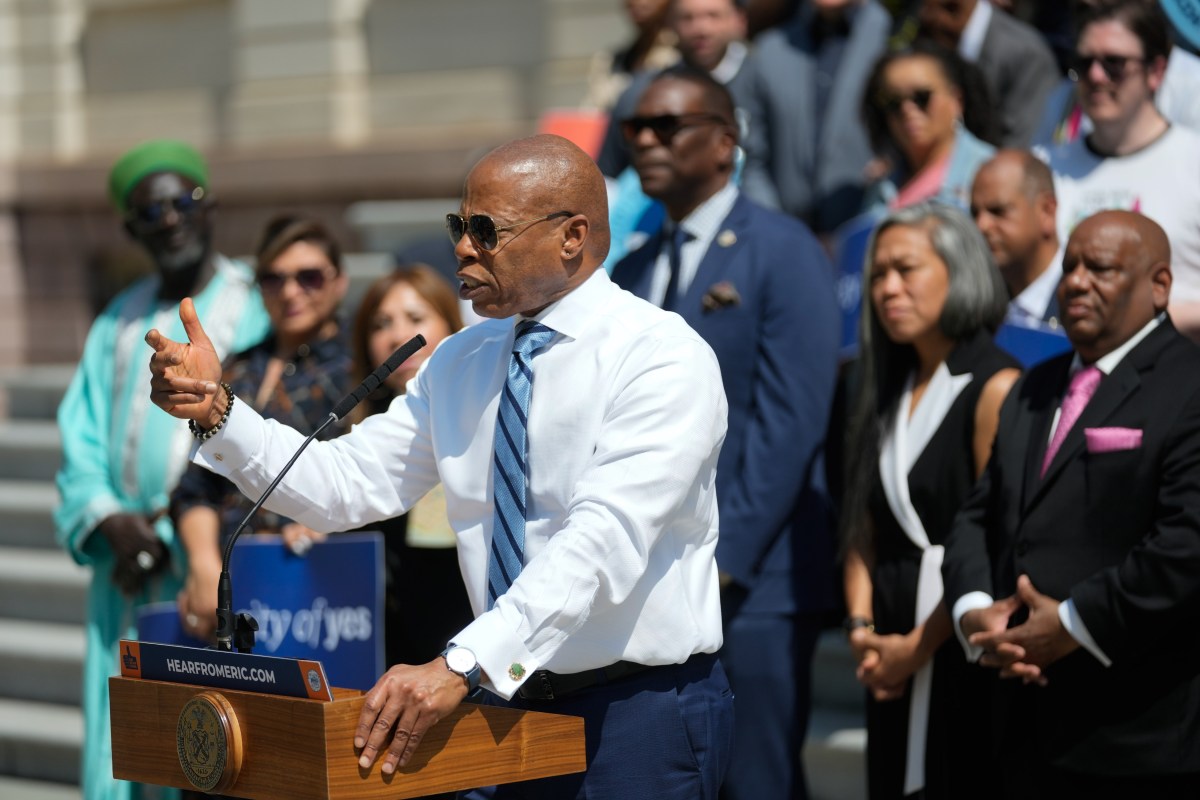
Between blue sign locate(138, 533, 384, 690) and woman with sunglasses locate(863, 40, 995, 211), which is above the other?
woman with sunglasses locate(863, 40, 995, 211)

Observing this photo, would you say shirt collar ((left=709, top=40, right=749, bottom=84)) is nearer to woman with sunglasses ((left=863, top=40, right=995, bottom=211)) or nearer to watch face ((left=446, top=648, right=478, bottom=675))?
woman with sunglasses ((left=863, top=40, right=995, bottom=211))

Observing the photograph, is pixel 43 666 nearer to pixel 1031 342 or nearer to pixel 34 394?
pixel 34 394

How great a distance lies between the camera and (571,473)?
3.34m

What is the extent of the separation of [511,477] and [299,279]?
2618 mm

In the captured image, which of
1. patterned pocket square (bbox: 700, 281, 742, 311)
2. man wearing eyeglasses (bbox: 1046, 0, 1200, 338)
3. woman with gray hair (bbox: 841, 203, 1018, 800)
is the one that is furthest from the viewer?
man wearing eyeglasses (bbox: 1046, 0, 1200, 338)

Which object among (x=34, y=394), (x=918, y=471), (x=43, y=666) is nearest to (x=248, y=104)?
(x=34, y=394)

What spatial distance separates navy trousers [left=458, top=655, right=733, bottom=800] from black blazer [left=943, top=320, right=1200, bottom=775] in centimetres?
117

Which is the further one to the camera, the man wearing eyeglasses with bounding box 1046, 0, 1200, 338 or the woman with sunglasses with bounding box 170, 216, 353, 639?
the woman with sunglasses with bounding box 170, 216, 353, 639

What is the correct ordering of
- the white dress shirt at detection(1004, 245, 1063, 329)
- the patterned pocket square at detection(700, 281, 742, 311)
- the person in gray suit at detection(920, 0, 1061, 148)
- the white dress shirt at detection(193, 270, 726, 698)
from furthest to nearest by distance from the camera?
the person in gray suit at detection(920, 0, 1061, 148), the white dress shirt at detection(1004, 245, 1063, 329), the patterned pocket square at detection(700, 281, 742, 311), the white dress shirt at detection(193, 270, 726, 698)

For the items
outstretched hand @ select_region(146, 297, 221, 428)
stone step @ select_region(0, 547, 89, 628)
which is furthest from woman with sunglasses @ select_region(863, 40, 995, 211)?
stone step @ select_region(0, 547, 89, 628)

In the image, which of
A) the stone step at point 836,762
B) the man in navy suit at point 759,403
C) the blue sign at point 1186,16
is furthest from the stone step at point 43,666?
the blue sign at point 1186,16

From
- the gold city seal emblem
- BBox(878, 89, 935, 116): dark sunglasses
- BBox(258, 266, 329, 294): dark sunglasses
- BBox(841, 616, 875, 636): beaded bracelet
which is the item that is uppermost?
BBox(878, 89, 935, 116): dark sunglasses

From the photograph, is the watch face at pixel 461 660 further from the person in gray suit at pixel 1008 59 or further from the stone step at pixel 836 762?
the person in gray suit at pixel 1008 59

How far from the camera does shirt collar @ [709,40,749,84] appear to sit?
7.36 m
